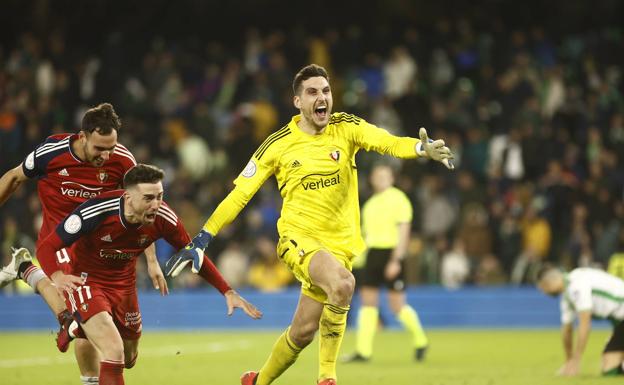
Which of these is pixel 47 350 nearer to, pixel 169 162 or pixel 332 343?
pixel 169 162

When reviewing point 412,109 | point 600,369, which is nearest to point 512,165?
point 412,109

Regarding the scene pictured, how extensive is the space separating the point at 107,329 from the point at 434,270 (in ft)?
40.7

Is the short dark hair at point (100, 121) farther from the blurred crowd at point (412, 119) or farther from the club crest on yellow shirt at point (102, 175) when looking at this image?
the blurred crowd at point (412, 119)

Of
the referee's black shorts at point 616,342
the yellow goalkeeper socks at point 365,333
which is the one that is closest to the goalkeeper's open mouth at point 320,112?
the referee's black shorts at point 616,342

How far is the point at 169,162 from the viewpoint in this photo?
71.1 ft

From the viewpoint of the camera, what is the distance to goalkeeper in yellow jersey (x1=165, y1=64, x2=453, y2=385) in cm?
881

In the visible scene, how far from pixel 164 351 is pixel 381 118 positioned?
24.4 ft

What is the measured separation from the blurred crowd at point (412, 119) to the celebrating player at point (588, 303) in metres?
7.46

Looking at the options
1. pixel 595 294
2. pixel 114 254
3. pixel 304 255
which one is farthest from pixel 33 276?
pixel 595 294

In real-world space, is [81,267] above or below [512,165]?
below

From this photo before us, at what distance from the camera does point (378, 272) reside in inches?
567

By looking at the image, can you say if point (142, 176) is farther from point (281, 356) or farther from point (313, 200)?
point (281, 356)

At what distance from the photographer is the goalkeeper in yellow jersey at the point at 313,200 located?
8812mm

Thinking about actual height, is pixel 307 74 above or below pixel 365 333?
above
